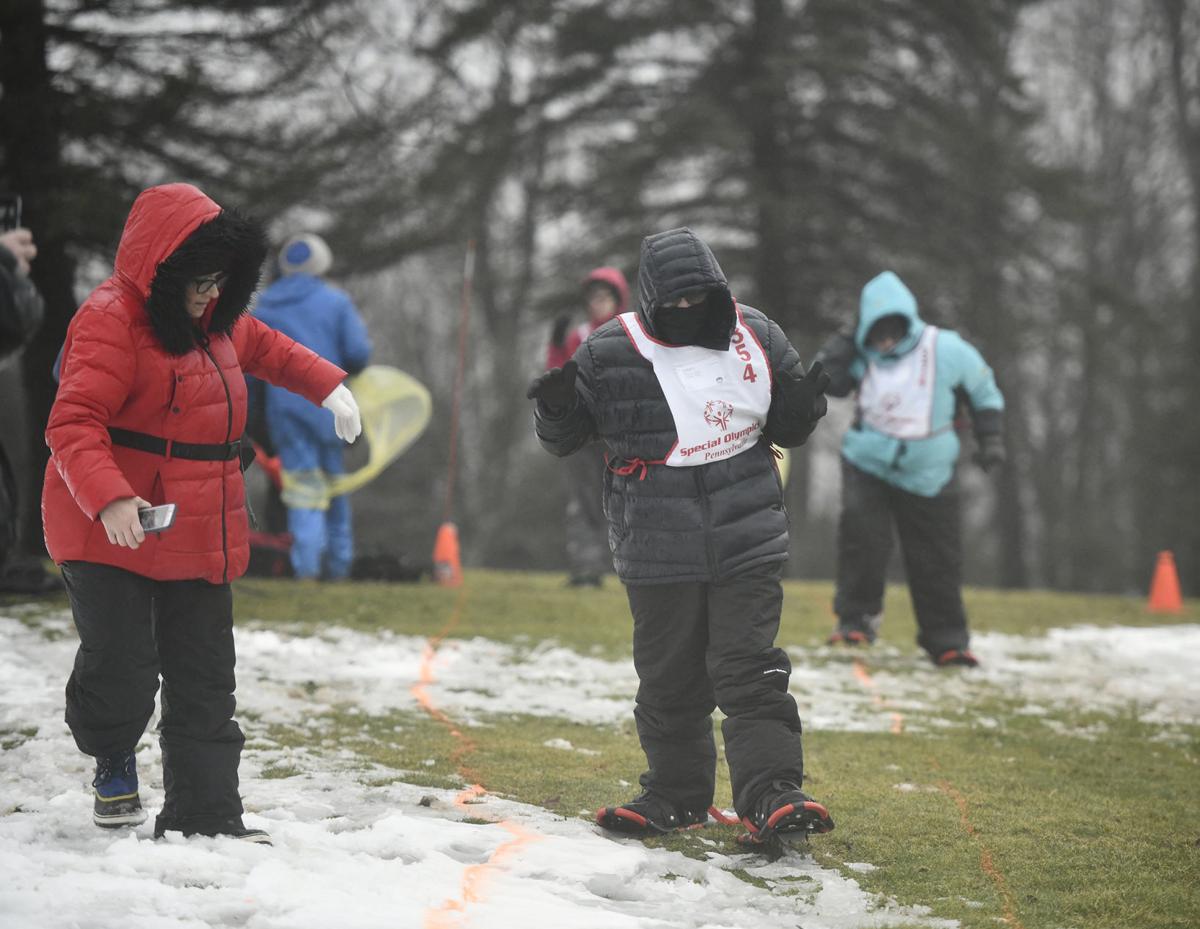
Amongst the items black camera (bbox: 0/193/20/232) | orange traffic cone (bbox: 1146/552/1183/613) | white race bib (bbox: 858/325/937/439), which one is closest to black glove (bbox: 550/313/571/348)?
white race bib (bbox: 858/325/937/439)

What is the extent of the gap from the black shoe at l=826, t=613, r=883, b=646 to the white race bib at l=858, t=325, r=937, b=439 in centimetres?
121

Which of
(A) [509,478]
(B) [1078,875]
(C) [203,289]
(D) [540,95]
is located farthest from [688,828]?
(A) [509,478]

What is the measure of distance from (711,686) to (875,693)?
9.47 feet

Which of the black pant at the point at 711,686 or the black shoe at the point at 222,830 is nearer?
the black shoe at the point at 222,830

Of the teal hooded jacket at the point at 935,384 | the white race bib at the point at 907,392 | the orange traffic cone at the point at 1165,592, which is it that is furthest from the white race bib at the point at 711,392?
the orange traffic cone at the point at 1165,592

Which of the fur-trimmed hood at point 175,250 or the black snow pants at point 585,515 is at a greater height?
the fur-trimmed hood at point 175,250

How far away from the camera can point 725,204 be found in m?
18.2

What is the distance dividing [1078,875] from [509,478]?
2295 centimetres

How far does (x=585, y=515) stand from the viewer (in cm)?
1120

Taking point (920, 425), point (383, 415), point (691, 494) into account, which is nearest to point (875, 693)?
point (920, 425)

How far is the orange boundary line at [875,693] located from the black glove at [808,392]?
2.25m

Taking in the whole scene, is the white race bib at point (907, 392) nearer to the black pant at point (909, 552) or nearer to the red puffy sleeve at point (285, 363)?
the black pant at point (909, 552)

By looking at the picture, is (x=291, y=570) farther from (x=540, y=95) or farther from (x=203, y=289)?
(x=540, y=95)

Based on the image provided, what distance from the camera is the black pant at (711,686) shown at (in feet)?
14.2
